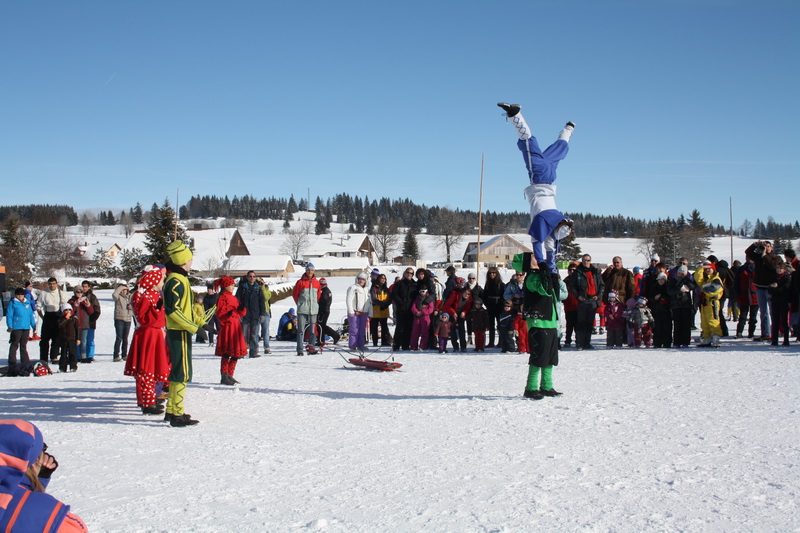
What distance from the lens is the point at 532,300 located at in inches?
305

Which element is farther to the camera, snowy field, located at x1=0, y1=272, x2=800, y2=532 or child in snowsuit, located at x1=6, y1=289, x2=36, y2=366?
child in snowsuit, located at x1=6, y1=289, x2=36, y2=366

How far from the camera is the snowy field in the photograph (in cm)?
395

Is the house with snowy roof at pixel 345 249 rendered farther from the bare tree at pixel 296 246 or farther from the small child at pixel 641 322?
the small child at pixel 641 322

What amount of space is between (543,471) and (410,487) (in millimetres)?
1033

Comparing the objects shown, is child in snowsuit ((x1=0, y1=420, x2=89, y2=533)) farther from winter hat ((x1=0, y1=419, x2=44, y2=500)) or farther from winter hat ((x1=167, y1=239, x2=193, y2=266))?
winter hat ((x1=167, y1=239, x2=193, y2=266))

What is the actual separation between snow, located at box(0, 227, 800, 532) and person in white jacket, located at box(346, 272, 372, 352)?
505cm

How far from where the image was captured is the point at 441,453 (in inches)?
209

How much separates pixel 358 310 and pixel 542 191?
6973mm

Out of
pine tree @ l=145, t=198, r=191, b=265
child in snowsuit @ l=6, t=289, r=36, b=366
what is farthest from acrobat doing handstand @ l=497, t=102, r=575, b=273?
pine tree @ l=145, t=198, r=191, b=265

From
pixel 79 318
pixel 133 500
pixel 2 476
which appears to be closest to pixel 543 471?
pixel 133 500

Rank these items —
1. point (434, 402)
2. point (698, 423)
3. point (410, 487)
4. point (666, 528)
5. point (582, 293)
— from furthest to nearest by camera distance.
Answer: point (582, 293) < point (434, 402) < point (698, 423) < point (410, 487) < point (666, 528)

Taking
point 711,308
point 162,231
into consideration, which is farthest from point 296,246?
point 711,308

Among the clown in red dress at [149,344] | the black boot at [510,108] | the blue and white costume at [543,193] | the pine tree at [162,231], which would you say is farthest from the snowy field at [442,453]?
the pine tree at [162,231]

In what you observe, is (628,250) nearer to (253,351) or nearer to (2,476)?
(253,351)
